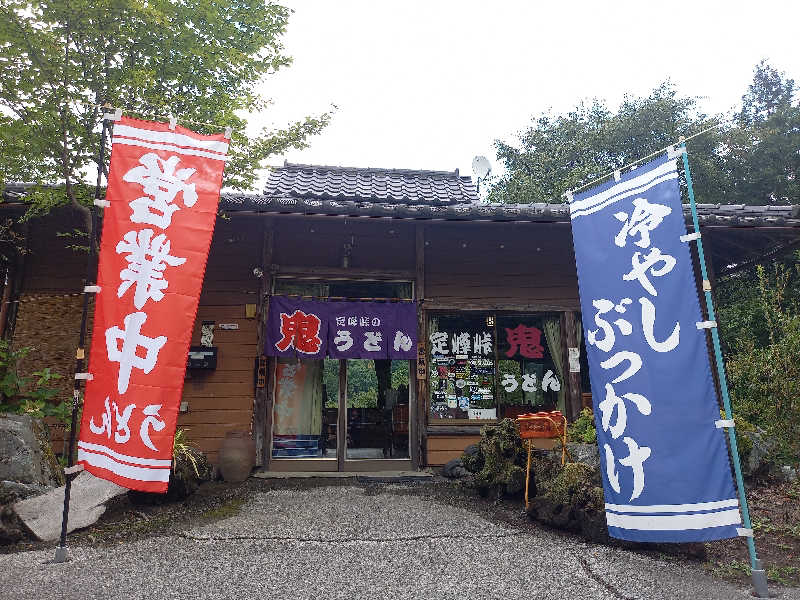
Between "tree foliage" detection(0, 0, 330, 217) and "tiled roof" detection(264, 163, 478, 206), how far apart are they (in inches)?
79.6

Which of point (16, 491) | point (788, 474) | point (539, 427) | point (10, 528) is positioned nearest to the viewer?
point (10, 528)

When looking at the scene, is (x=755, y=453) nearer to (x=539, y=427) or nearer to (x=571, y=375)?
(x=571, y=375)

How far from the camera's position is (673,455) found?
11.6 feet

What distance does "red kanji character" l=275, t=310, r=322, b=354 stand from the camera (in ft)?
25.0

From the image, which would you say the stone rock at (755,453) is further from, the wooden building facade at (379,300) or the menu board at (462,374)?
the menu board at (462,374)

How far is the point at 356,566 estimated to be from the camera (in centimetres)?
395

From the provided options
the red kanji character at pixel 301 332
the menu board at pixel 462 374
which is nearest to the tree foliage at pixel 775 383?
the menu board at pixel 462 374

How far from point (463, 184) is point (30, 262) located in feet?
27.6

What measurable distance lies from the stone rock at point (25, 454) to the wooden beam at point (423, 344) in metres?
4.98

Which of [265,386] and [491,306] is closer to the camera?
[265,386]

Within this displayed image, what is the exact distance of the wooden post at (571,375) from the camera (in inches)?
328

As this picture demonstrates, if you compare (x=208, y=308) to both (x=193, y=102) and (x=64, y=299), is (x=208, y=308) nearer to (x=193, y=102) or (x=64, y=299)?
(x=64, y=299)

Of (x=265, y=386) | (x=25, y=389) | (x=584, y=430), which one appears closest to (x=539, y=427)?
(x=584, y=430)

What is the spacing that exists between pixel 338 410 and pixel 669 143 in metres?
18.8
